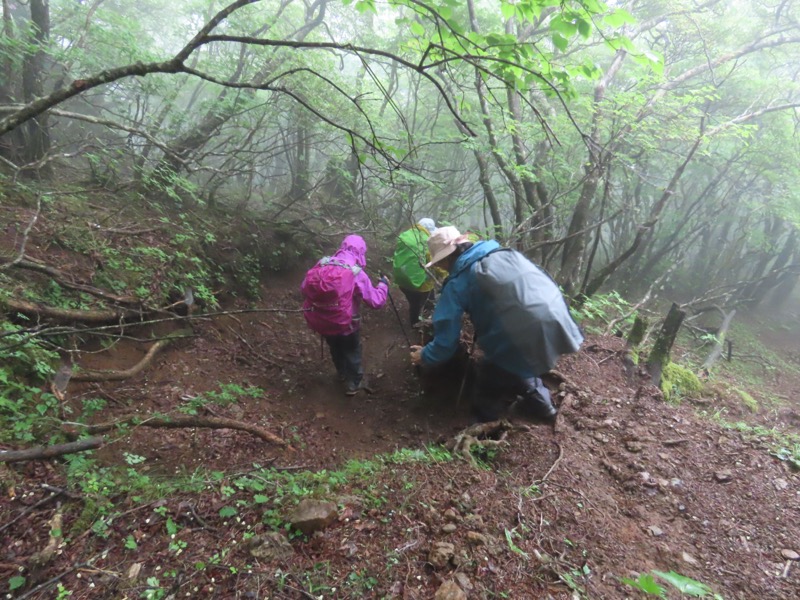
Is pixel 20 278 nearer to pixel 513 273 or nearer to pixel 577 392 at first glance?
pixel 513 273

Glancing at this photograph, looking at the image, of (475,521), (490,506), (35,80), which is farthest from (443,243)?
(35,80)

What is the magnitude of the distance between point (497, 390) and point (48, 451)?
3.53 meters

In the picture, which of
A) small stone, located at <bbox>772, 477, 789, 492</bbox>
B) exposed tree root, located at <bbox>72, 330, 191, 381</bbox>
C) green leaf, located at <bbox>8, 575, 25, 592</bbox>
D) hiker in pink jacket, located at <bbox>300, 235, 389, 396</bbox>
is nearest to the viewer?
green leaf, located at <bbox>8, 575, 25, 592</bbox>

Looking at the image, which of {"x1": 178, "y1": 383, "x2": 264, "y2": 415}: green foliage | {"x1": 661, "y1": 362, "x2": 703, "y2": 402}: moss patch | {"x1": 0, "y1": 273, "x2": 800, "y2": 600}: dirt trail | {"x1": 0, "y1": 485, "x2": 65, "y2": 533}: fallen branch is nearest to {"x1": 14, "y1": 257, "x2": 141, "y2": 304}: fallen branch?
{"x1": 0, "y1": 273, "x2": 800, "y2": 600}: dirt trail

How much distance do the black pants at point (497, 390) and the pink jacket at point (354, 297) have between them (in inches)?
72.5

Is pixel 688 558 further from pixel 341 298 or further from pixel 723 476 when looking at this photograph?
pixel 341 298

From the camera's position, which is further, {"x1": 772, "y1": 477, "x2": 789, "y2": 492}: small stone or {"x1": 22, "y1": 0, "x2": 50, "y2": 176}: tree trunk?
{"x1": 22, "y1": 0, "x2": 50, "y2": 176}: tree trunk

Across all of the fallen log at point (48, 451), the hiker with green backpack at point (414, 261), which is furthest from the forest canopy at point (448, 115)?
the fallen log at point (48, 451)

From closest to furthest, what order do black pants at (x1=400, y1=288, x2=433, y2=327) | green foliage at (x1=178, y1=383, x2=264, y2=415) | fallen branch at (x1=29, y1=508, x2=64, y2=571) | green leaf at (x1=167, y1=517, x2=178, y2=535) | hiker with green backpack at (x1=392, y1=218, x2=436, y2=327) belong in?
fallen branch at (x1=29, y1=508, x2=64, y2=571), green leaf at (x1=167, y1=517, x2=178, y2=535), green foliage at (x1=178, y1=383, x2=264, y2=415), hiker with green backpack at (x1=392, y1=218, x2=436, y2=327), black pants at (x1=400, y1=288, x2=433, y2=327)

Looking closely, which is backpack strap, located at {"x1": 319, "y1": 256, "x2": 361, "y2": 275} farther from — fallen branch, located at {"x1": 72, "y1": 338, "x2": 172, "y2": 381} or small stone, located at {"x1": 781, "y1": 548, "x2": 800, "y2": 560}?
small stone, located at {"x1": 781, "y1": 548, "x2": 800, "y2": 560}

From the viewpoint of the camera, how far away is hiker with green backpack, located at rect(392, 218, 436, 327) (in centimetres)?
611

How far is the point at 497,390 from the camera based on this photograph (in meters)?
3.88

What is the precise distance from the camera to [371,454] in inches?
171

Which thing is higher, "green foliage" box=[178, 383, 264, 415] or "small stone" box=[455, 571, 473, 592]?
"small stone" box=[455, 571, 473, 592]
